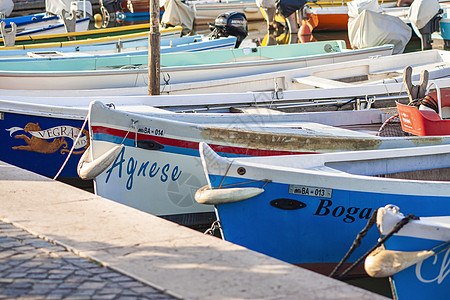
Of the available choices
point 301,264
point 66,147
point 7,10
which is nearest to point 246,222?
point 301,264

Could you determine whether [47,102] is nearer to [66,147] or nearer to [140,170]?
[66,147]

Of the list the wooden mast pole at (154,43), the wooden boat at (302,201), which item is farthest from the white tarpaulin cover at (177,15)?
the wooden boat at (302,201)

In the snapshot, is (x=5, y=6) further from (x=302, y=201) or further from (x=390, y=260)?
(x=390, y=260)

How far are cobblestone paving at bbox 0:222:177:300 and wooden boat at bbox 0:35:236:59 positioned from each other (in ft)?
30.4

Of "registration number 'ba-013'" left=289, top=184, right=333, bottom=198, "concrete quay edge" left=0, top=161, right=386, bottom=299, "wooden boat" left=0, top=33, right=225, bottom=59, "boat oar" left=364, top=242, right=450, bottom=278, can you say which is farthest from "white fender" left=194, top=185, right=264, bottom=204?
"wooden boat" left=0, top=33, right=225, bottom=59

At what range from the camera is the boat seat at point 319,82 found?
12594 mm

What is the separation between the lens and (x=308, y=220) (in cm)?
681

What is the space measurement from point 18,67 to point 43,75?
139 centimetres

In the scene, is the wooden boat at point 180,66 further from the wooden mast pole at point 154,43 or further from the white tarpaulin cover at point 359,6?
the white tarpaulin cover at point 359,6

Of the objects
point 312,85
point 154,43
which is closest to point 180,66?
point 312,85

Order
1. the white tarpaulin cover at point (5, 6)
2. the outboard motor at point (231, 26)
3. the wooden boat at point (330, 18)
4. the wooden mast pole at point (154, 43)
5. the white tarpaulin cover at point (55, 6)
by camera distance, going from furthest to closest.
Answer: the white tarpaulin cover at point (5, 6), the wooden boat at point (330, 18), the white tarpaulin cover at point (55, 6), the outboard motor at point (231, 26), the wooden mast pole at point (154, 43)

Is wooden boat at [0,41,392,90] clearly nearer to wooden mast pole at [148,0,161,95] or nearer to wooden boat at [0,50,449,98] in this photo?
wooden boat at [0,50,449,98]

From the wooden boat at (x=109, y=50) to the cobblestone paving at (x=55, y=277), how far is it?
9.27 metres

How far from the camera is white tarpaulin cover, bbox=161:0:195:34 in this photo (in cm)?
2478
